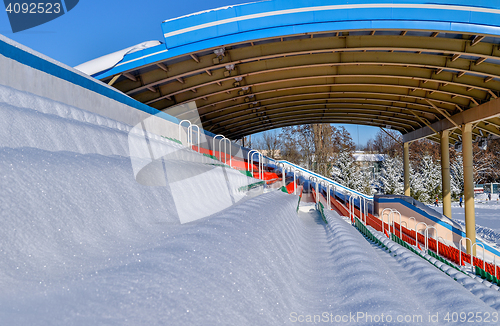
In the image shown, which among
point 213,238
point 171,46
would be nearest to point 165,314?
point 213,238

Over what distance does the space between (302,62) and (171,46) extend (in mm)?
4630

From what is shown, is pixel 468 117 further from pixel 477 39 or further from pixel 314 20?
pixel 314 20

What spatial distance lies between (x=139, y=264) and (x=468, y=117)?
15.0 m

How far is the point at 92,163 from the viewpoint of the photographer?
1.69 metres

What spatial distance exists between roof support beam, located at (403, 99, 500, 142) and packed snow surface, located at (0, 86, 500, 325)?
38.8 ft

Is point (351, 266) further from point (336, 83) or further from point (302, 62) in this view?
point (336, 83)

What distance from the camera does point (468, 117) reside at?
1286cm

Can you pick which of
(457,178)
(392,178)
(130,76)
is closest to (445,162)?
(130,76)

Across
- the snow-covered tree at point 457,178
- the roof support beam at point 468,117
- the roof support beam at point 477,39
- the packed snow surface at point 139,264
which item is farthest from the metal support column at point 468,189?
the snow-covered tree at point 457,178

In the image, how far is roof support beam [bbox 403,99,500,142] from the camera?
439 inches

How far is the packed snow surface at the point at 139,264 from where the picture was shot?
0.74 metres

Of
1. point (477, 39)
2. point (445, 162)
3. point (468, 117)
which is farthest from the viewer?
point (445, 162)

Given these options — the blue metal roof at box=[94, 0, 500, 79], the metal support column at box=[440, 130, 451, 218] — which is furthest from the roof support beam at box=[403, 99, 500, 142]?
the blue metal roof at box=[94, 0, 500, 79]

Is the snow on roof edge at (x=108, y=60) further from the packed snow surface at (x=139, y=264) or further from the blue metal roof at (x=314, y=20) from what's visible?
the packed snow surface at (x=139, y=264)
